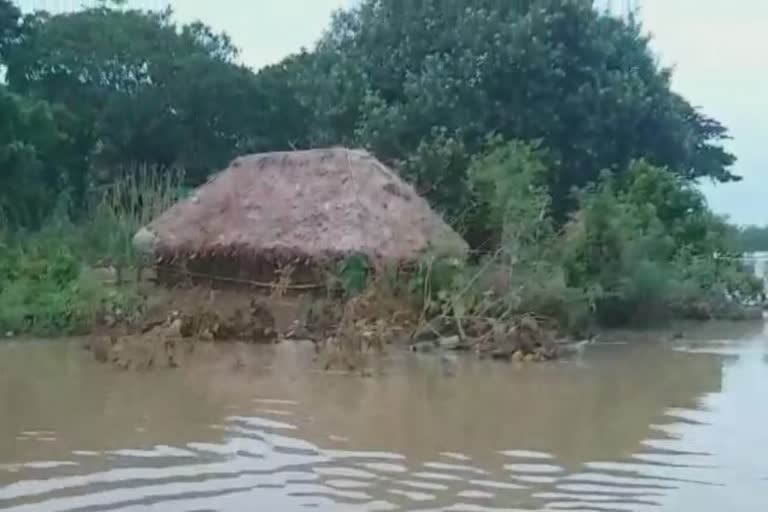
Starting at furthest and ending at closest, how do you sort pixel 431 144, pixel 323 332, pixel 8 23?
pixel 8 23
pixel 431 144
pixel 323 332

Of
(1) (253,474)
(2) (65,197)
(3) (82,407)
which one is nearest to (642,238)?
(3) (82,407)

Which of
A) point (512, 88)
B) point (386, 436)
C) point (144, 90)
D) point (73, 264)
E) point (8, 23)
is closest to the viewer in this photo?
point (386, 436)

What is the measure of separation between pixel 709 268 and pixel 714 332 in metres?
1.99

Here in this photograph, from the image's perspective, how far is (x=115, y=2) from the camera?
81.4 ft

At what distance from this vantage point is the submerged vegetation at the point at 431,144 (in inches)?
485

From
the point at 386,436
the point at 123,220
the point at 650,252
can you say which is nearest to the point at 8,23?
the point at 123,220

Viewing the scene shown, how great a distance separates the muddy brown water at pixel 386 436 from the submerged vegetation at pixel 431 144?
235cm

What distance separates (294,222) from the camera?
14008 millimetres

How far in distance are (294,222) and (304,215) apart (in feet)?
0.51

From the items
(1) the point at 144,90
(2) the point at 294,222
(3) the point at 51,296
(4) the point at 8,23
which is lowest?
(3) the point at 51,296

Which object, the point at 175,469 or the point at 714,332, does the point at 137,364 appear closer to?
the point at 175,469

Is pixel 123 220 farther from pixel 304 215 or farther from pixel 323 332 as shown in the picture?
pixel 323 332

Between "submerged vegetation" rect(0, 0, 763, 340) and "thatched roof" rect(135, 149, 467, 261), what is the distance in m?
0.60

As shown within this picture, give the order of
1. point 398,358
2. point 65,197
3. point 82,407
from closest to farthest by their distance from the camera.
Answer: point 82,407 < point 398,358 < point 65,197
